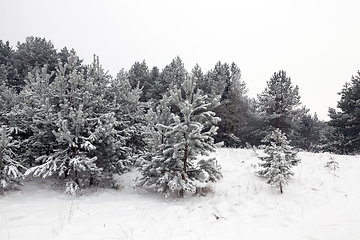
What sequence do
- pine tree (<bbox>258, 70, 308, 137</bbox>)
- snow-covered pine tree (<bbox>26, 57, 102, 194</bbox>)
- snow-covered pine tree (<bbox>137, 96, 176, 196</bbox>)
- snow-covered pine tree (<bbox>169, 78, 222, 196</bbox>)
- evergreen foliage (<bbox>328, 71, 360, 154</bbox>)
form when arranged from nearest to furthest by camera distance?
snow-covered pine tree (<bbox>169, 78, 222, 196</bbox>) < snow-covered pine tree (<bbox>137, 96, 176, 196</bbox>) < snow-covered pine tree (<bbox>26, 57, 102, 194</bbox>) < evergreen foliage (<bbox>328, 71, 360, 154</bbox>) < pine tree (<bbox>258, 70, 308, 137</bbox>)

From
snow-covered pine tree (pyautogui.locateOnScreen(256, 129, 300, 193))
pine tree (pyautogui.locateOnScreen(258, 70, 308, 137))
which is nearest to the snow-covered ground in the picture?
snow-covered pine tree (pyautogui.locateOnScreen(256, 129, 300, 193))

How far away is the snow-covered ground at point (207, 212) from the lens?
361 cm

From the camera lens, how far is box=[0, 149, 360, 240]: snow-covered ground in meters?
3.61

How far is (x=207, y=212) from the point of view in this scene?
4.86 m

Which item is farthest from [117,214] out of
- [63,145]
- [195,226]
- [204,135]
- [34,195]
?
[63,145]

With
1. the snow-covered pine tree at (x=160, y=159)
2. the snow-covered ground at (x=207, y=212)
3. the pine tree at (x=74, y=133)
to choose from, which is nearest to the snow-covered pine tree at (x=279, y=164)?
the snow-covered ground at (x=207, y=212)

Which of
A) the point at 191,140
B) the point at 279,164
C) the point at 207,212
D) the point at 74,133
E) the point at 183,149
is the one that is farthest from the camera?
the point at 74,133

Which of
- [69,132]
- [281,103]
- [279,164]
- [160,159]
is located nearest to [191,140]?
[160,159]

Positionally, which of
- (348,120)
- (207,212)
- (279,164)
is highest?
(348,120)

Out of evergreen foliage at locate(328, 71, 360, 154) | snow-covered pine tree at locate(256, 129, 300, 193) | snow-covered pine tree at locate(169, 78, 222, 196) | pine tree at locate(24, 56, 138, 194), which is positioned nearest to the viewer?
snow-covered pine tree at locate(256, 129, 300, 193)

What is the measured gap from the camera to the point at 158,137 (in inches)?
264

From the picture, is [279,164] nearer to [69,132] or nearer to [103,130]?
[103,130]

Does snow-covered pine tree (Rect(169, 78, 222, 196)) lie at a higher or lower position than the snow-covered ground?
higher

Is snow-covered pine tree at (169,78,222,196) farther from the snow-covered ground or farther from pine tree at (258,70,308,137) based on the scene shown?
pine tree at (258,70,308,137)
